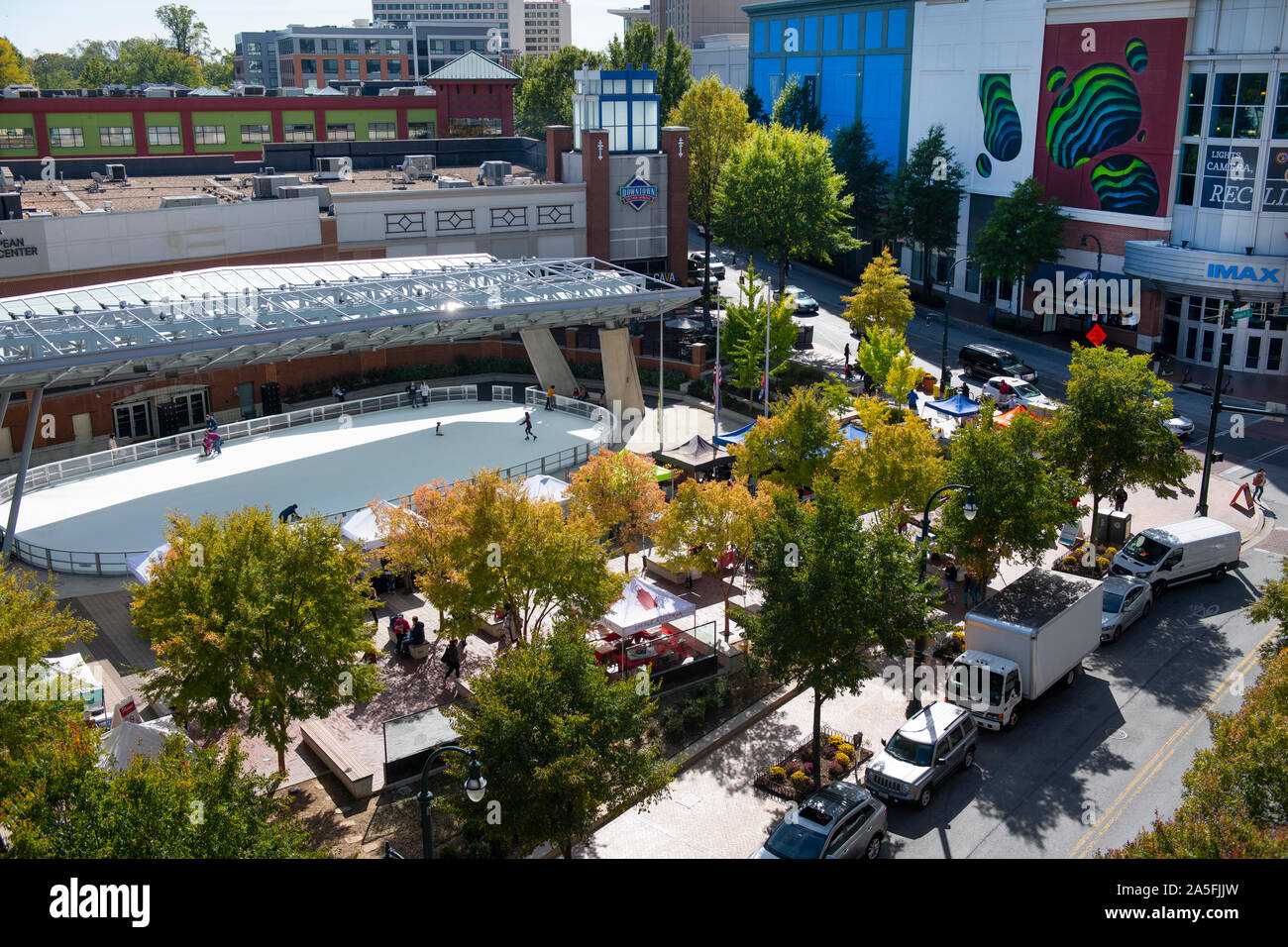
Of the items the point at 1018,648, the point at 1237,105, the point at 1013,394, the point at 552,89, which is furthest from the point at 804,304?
the point at 552,89

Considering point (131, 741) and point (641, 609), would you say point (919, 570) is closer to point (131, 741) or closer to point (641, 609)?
point (641, 609)

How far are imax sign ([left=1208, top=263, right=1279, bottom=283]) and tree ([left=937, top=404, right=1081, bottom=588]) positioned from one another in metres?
29.0

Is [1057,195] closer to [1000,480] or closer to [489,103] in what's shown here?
[1000,480]

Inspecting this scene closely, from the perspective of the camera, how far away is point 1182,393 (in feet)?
169

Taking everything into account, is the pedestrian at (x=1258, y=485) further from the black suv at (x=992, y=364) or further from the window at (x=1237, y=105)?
the window at (x=1237, y=105)

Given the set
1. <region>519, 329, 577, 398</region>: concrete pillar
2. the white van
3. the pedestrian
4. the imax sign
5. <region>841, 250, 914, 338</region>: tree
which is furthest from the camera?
<region>841, 250, 914, 338</region>: tree

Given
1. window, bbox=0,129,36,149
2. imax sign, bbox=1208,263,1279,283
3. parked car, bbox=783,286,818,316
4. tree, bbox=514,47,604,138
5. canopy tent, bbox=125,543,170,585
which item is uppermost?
tree, bbox=514,47,604,138

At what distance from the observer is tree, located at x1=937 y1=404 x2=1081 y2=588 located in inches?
1126

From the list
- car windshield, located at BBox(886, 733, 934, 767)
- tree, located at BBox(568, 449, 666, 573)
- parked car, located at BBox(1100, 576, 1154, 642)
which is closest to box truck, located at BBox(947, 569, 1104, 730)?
parked car, located at BBox(1100, 576, 1154, 642)

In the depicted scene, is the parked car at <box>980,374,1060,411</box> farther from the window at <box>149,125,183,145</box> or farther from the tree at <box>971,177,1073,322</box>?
the window at <box>149,125,183,145</box>

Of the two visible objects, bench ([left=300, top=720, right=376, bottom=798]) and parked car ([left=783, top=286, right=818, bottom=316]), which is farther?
parked car ([left=783, top=286, right=818, bottom=316])

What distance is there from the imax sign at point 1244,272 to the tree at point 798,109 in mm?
36094

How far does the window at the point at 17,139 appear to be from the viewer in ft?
240
